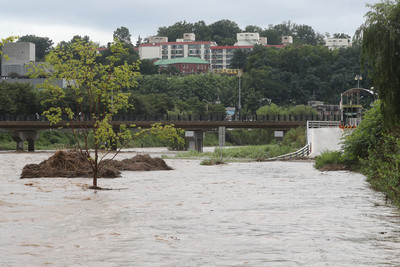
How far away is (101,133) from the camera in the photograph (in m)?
28.5

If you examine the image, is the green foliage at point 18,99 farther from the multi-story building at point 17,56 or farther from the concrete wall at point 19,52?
the concrete wall at point 19,52

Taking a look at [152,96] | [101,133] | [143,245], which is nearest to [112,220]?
[143,245]

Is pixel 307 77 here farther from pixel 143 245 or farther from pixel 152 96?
pixel 143 245

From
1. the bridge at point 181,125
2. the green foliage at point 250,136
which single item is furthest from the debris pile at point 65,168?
the green foliage at point 250,136

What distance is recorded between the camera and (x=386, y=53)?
26.2 meters

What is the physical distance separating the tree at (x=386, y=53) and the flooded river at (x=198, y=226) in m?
3.57

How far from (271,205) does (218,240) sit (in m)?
8.35

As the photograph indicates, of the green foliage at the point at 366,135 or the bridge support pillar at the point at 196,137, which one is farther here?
the bridge support pillar at the point at 196,137

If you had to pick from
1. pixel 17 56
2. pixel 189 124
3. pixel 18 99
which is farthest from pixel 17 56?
pixel 189 124

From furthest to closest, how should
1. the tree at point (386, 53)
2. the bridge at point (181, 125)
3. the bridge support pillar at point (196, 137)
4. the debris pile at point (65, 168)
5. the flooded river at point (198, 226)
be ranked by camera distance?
the bridge support pillar at point (196, 137) → the bridge at point (181, 125) → the debris pile at point (65, 168) → the tree at point (386, 53) → the flooded river at point (198, 226)

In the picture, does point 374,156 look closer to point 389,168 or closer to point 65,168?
point 389,168

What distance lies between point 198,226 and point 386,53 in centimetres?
1225

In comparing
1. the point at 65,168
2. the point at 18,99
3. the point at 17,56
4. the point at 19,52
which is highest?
the point at 19,52

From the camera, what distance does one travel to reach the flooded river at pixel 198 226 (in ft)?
43.8
